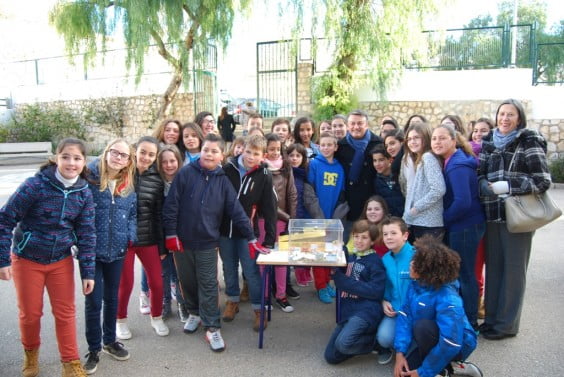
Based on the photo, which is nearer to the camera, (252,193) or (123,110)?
(252,193)

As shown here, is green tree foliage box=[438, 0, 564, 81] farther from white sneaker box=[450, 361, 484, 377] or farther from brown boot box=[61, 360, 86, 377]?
brown boot box=[61, 360, 86, 377]

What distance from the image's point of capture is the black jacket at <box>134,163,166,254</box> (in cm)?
376

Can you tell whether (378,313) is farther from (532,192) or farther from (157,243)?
(157,243)

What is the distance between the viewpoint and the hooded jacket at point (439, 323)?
9.76 ft

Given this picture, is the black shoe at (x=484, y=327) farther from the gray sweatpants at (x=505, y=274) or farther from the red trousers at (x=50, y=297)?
the red trousers at (x=50, y=297)

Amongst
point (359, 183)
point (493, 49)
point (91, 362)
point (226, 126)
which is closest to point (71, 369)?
point (91, 362)

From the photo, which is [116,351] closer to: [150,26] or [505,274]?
[505,274]

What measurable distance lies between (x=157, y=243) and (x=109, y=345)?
858mm

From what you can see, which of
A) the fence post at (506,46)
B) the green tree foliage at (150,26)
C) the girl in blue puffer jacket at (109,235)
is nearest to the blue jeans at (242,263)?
the girl in blue puffer jacket at (109,235)

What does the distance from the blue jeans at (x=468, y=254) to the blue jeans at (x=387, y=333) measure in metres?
0.76

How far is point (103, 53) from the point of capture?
600 inches

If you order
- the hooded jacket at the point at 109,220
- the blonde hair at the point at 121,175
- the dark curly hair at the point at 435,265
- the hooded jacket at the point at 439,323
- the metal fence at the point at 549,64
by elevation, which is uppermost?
the metal fence at the point at 549,64

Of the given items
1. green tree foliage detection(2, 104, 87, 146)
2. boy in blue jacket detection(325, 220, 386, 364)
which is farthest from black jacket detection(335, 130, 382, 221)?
green tree foliage detection(2, 104, 87, 146)

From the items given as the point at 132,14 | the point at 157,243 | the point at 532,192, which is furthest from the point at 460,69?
the point at 157,243
